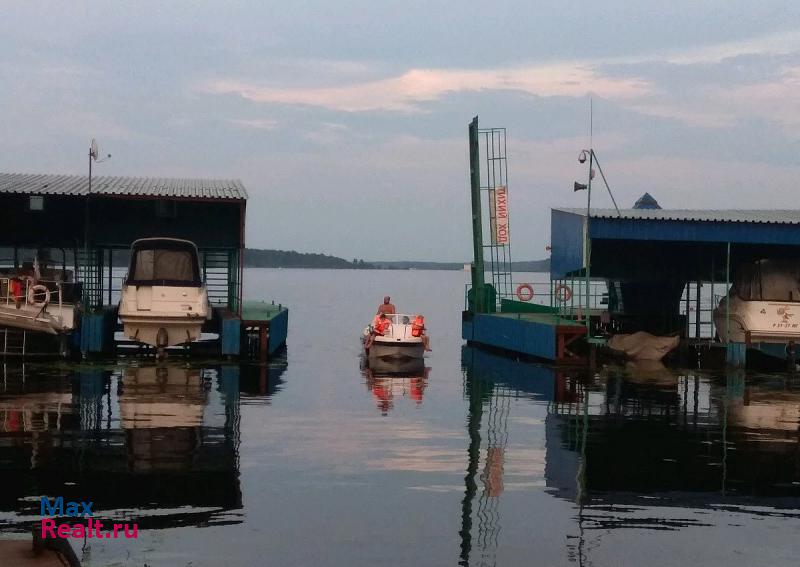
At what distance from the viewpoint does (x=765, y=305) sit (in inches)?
1267

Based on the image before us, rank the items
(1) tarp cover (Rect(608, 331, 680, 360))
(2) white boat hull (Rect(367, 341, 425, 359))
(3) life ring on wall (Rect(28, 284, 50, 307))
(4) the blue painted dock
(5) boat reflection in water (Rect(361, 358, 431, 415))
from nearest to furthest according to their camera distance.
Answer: (5) boat reflection in water (Rect(361, 358, 431, 415)) → (3) life ring on wall (Rect(28, 284, 50, 307)) → (2) white boat hull (Rect(367, 341, 425, 359)) → (4) the blue painted dock → (1) tarp cover (Rect(608, 331, 680, 360))

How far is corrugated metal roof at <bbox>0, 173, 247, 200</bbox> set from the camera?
32.3m

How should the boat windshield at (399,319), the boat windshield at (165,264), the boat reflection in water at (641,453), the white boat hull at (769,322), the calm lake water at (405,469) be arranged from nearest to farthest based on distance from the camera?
Answer: the calm lake water at (405,469) → the boat reflection in water at (641,453) → the boat windshield at (165,264) → the white boat hull at (769,322) → the boat windshield at (399,319)

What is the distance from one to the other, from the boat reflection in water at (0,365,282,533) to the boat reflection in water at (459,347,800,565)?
3.33 m

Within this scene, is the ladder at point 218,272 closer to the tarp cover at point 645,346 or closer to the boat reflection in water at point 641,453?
the boat reflection in water at point 641,453

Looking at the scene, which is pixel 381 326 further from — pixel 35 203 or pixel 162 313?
pixel 35 203

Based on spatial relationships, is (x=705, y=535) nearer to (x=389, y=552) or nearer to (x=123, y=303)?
(x=389, y=552)

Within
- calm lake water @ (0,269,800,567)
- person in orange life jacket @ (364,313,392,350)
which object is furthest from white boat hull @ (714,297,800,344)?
person in orange life jacket @ (364,313,392,350)

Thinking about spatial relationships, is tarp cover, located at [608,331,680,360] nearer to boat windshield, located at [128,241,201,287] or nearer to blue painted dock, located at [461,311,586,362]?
blue painted dock, located at [461,311,586,362]

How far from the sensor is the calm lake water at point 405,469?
11.1 meters

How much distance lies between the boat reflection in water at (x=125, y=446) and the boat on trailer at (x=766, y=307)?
15050 millimetres

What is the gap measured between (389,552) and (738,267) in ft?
84.3

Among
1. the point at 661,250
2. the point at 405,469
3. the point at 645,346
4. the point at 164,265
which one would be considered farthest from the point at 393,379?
the point at 661,250

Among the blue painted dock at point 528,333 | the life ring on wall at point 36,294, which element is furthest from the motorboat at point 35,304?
the blue painted dock at point 528,333
